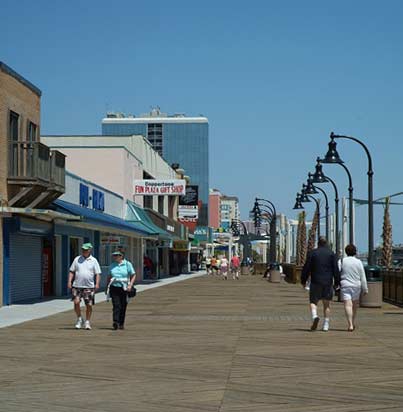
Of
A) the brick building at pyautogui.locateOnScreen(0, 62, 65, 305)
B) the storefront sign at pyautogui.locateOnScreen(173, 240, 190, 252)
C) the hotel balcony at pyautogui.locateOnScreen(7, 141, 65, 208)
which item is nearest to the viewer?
the brick building at pyautogui.locateOnScreen(0, 62, 65, 305)

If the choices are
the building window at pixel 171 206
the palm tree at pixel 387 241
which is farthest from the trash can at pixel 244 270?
the palm tree at pixel 387 241

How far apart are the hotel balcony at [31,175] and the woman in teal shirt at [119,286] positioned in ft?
24.9

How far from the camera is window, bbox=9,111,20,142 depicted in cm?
2649

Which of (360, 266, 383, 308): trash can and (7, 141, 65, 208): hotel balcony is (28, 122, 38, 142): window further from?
(360, 266, 383, 308): trash can

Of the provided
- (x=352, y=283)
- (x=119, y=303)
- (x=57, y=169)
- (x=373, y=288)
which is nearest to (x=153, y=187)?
(x=57, y=169)

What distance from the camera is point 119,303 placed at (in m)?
18.3

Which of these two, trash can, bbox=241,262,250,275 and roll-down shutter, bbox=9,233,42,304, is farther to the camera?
trash can, bbox=241,262,250,275

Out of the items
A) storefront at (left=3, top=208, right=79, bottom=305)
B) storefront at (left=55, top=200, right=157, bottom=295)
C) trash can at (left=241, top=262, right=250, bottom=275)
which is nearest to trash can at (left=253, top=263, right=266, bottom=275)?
trash can at (left=241, top=262, right=250, bottom=275)

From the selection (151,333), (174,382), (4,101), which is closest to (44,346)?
(151,333)

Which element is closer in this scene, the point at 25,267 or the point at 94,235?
the point at 25,267

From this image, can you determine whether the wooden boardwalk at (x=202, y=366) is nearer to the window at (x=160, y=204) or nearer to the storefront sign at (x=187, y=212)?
the window at (x=160, y=204)

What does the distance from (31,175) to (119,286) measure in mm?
8259

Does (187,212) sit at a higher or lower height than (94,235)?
higher

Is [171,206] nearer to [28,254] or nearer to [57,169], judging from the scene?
[28,254]
